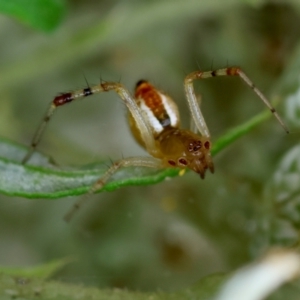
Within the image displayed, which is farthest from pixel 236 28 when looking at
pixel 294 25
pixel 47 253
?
pixel 47 253

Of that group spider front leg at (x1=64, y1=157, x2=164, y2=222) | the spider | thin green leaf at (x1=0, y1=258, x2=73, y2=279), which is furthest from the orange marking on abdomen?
thin green leaf at (x1=0, y1=258, x2=73, y2=279)

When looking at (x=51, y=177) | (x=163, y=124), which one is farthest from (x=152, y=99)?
(x=51, y=177)

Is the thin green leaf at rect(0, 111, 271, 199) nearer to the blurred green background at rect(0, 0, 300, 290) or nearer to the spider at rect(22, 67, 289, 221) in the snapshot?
the spider at rect(22, 67, 289, 221)

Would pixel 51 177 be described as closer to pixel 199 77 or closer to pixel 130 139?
pixel 199 77

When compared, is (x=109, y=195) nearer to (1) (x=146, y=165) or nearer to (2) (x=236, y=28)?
(1) (x=146, y=165)

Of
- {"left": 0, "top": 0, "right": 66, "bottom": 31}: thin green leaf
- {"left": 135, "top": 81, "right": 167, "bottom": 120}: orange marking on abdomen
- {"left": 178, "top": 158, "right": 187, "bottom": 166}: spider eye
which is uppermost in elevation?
{"left": 0, "top": 0, "right": 66, "bottom": 31}: thin green leaf

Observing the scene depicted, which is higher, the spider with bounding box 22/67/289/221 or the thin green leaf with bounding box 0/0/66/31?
the thin green leaf with bounding box 0/0/66/31
